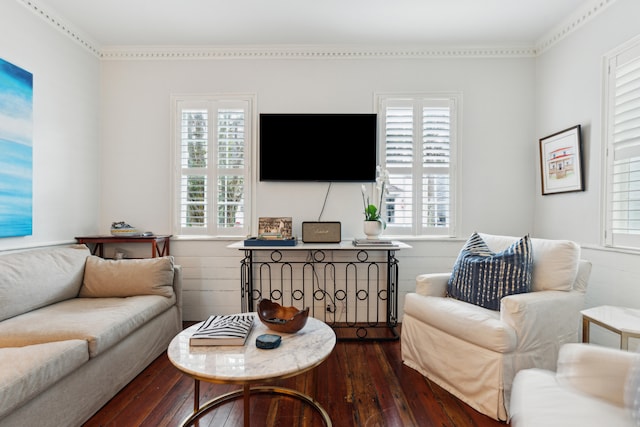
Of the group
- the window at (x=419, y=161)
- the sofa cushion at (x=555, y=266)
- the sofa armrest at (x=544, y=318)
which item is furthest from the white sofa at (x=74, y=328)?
the sofa cushion at (x=555, y=266)

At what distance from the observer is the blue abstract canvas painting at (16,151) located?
2164mm

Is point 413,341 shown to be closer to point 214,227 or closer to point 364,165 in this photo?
point 364,165

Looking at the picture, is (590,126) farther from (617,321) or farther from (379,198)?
(379,198)

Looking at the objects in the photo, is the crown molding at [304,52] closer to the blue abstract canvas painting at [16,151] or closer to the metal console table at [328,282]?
the blue abstract canvas painting at [16,151]

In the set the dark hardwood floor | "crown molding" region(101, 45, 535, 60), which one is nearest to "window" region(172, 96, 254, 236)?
"crown molding" region(101, 45, 535, 60)

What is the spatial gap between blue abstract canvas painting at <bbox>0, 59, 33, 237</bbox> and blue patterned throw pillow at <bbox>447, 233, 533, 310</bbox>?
3.10 m

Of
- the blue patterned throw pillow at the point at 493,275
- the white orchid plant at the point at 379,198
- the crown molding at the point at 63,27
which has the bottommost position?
the blue patterned throw pillow at the point at 493,275

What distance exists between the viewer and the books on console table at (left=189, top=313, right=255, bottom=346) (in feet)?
4.91

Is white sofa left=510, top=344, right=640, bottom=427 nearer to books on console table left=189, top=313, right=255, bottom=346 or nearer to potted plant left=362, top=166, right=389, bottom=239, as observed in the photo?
books on console table left=189, top=313, right=255, bottom=346

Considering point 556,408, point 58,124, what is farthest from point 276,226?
point 556,408

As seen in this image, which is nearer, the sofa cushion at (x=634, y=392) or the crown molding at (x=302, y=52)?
the sofa cushion at (x=634, y=392)

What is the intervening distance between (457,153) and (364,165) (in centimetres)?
90

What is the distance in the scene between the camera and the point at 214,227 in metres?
3.10

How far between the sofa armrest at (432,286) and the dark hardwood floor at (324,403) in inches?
20.9
